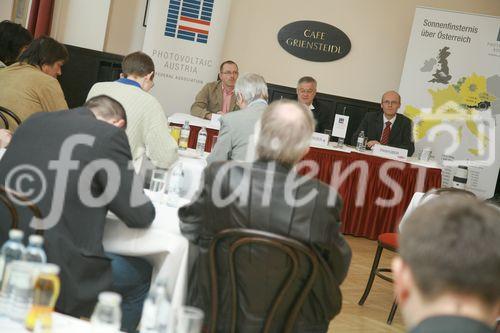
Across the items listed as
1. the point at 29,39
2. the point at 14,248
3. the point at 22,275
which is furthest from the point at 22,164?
the point at 29,39

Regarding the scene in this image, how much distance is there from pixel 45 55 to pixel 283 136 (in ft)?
7.97

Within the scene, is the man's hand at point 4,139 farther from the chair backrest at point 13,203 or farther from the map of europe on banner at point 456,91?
the map of europe on banner at point 456,91

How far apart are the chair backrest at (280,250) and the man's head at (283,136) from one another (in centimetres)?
35

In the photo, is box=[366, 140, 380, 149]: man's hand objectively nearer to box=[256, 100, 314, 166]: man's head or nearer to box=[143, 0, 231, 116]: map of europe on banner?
box=[143, 0, 231, 116]: map of europe on banner

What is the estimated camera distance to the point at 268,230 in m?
2.58

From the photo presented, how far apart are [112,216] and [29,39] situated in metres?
2.87

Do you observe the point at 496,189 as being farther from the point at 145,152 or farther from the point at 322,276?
the point at 322,276

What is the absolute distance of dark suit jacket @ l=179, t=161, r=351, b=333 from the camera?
2551 mm

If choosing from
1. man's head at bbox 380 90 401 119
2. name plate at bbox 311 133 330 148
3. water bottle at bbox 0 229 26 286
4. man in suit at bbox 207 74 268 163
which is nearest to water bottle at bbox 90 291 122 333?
water bottle at bbox 0 229 26 286

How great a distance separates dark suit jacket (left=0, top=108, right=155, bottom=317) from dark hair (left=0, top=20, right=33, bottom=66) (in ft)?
9.07

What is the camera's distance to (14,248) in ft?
6.23

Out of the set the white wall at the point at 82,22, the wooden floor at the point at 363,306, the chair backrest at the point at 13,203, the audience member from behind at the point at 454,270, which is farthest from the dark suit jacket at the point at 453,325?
the white wall at the point at 82,22

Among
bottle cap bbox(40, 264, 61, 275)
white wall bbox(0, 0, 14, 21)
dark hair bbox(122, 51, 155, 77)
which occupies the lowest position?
bottle cap bbox(40, 264, 61, 275)

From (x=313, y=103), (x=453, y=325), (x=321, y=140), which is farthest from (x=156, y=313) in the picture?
(x=313, y=103)
